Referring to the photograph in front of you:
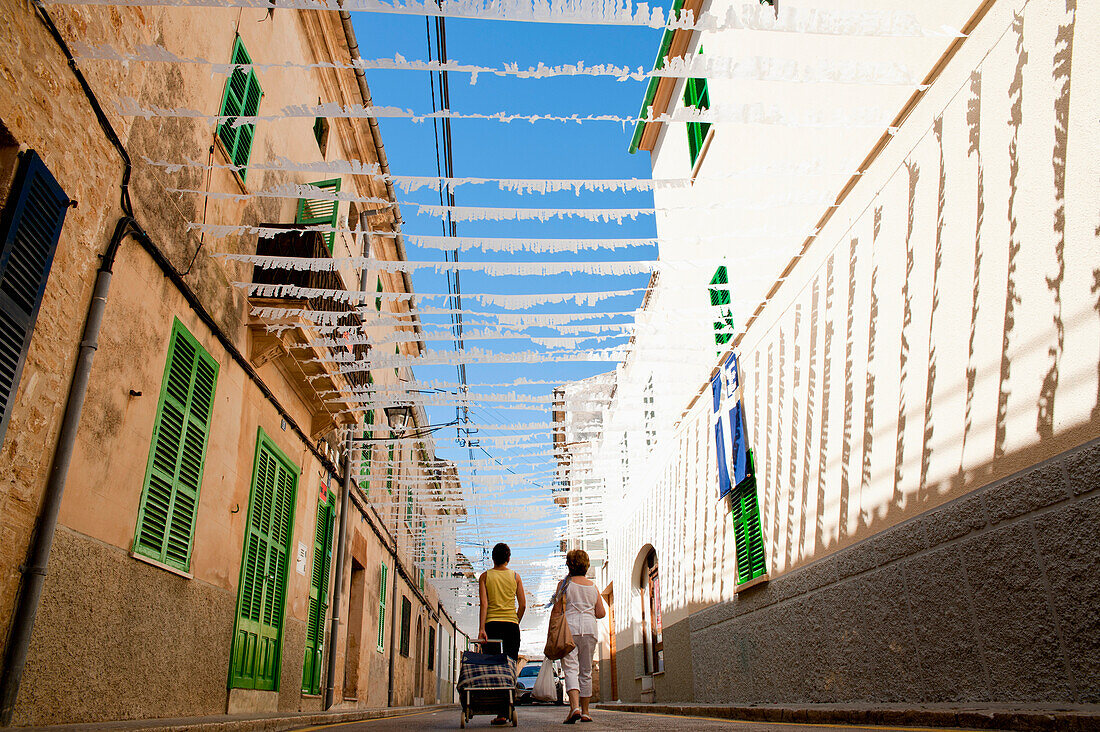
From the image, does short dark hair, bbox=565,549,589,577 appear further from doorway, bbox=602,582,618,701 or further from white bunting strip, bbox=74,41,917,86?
doorway, bbox=602,582,618,701

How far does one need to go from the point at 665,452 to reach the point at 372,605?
22.2 feet

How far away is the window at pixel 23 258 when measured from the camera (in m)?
3.94

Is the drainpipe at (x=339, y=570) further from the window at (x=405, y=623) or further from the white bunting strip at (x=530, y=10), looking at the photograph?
the window at (x=405, y=623)

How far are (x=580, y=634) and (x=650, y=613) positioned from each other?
937 centimetres

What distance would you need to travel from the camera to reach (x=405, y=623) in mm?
20797

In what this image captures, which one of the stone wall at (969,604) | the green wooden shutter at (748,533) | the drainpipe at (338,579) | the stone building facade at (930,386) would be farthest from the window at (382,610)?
the stone wall at (969,604)

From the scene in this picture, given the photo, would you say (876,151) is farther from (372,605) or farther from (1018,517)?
(372,605)

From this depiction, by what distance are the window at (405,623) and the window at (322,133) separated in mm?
12974

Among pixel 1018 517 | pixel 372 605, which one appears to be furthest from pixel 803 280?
pixel 372 605

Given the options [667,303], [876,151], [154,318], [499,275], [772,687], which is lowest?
[772,687]

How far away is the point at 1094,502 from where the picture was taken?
11.9ft

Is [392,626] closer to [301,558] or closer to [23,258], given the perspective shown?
[301,558]

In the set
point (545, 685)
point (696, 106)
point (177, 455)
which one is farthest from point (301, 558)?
point (696, 106)

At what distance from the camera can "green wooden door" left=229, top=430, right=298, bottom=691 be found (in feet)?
25.3
